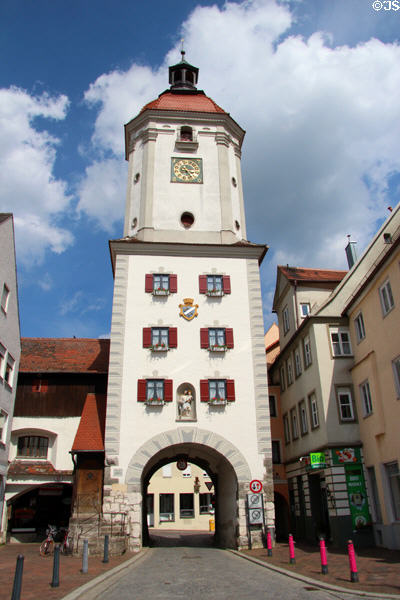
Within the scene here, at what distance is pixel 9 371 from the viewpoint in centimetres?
2686

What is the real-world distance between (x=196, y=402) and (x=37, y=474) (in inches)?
403

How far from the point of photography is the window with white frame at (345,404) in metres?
23.8

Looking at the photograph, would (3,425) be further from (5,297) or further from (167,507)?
(167,507)

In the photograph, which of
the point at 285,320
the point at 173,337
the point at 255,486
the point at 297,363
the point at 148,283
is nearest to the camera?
the point at 255,486

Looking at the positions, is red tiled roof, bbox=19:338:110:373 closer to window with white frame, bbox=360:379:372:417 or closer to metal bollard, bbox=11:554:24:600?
window with white frame, bbox=360:379:372:417

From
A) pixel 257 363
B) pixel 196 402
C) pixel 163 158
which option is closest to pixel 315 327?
pixel 257 363

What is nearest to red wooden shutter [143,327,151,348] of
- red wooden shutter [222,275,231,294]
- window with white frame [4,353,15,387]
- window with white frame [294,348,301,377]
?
red wooden shutter [222,275,231,294]

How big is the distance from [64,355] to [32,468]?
7234mm

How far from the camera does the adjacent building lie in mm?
24953

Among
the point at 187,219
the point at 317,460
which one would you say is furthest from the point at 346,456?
the point at 187,219

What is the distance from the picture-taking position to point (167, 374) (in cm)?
2450

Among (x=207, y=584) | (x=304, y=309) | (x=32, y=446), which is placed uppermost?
(x=304, y=309)

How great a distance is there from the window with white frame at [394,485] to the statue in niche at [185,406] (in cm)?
914

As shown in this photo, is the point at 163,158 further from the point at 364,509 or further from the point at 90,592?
the point at 90,592
